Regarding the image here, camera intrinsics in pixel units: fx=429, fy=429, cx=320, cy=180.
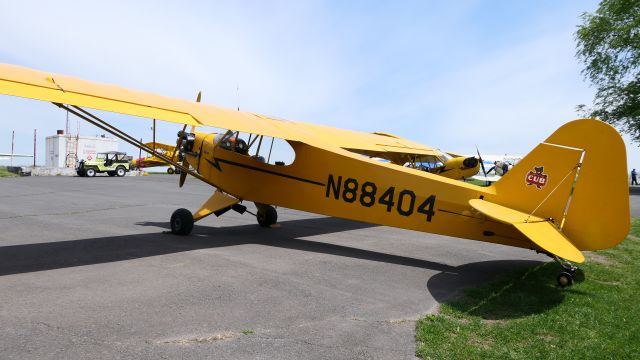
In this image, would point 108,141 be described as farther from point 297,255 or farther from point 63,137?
point 297,255

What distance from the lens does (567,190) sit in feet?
19.2

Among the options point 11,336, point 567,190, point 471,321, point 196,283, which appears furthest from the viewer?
point 567,190

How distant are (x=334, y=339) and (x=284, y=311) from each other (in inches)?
33.8

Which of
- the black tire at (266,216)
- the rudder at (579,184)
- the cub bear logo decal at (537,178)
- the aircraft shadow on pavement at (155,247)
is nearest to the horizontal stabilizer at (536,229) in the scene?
the rudder at (579,184)

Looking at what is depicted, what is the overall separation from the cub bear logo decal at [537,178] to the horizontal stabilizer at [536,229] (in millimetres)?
466

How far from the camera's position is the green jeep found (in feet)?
104

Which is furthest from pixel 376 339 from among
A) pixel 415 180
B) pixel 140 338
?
pixel 415 180

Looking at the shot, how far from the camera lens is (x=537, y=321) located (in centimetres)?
450

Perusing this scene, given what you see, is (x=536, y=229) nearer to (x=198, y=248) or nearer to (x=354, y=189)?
(x=354, y=189)

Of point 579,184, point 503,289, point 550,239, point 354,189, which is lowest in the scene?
point 503,289

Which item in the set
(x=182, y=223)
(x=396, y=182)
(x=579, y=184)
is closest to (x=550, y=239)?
(x=579, y=184)

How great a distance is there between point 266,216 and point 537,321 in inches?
278

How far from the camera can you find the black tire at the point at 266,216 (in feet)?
34.5

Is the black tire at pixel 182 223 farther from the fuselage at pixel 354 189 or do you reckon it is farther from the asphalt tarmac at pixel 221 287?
the fuselage at pixel 354 189
